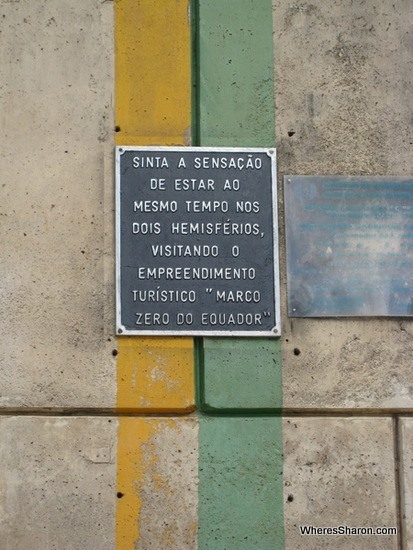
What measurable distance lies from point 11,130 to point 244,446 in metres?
1.77

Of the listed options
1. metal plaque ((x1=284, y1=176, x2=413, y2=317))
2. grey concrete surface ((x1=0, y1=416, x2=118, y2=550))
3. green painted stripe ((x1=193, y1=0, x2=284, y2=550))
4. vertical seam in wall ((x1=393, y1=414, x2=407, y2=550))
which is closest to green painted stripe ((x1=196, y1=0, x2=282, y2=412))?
green painted stripe ((x1=193, y1=0, x2=284, y2=550))

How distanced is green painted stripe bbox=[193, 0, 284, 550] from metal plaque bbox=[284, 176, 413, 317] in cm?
29

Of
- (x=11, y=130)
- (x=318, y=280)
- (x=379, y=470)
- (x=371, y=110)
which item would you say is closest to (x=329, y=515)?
(x=379, y=470)

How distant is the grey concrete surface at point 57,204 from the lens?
4684 mm

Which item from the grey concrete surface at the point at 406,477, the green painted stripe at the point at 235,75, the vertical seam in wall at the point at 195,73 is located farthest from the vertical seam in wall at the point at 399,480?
the vertical seam in wall at the point at 195,73

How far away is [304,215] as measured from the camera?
4879 mm

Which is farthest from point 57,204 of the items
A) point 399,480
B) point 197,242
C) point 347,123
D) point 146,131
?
point 399,480

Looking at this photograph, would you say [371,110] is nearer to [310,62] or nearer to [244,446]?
[310,62]

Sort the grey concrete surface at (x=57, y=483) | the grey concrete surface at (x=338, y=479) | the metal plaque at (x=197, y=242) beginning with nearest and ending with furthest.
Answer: the grey concrete surface at (x=57, y=483)
the grey concrete surface at (x=338, y=479)
the metal plaque at (x=197, y=242)

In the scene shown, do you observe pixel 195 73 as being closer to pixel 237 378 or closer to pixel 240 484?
pixel 237 378

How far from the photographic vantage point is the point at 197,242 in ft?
15.8

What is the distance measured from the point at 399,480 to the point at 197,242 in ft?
4.54

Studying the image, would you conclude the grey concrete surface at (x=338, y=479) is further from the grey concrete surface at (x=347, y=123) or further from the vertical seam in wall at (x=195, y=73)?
the vertical seam in wall at (x=195, y=73)

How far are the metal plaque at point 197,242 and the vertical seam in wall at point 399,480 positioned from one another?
0.71 m
